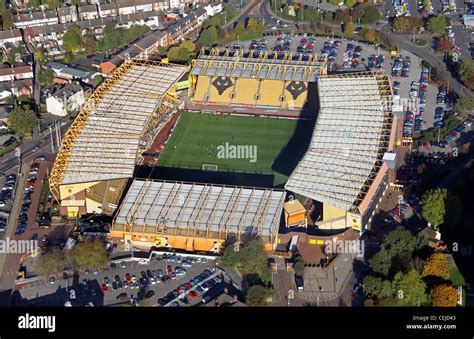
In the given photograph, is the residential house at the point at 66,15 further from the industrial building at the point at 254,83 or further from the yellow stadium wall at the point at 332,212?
the yellow stadium wall at the point at 332,212

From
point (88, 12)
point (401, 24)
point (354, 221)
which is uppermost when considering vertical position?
point (88, 12)

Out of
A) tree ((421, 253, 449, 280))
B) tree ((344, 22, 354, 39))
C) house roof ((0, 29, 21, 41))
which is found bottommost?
tree ((421, 253, 449, 280))

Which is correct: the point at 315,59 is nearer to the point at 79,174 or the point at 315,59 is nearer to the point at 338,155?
the point at 338,155

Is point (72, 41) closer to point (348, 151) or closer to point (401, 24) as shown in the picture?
point (401, 24)

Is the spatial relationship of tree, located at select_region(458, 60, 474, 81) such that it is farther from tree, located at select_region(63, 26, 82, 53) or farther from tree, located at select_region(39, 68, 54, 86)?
tree, located at select_region(39, 68, 54, 86)

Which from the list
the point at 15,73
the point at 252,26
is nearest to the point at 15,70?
the point at 15,73

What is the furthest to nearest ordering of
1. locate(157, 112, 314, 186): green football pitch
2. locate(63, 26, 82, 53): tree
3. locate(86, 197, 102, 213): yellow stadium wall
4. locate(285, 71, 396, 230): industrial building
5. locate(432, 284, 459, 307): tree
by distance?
1. locate(63, 26, 82, 53): tree
2. locate(157, 112, 314, 186): green football pitch
3. locate(86, 197, 102, 213): yellow stadium wall
4. locate(285, 71, 396, 230): industrial building
5. locate(432, 284, 459, 307): tree

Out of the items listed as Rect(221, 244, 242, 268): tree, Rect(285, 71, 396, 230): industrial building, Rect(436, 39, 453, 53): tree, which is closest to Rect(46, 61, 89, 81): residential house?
Rect(285, 71, 396, 230): industrial building

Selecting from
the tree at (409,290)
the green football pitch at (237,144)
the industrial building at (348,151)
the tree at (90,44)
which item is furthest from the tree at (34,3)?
the tree at (409,290)
